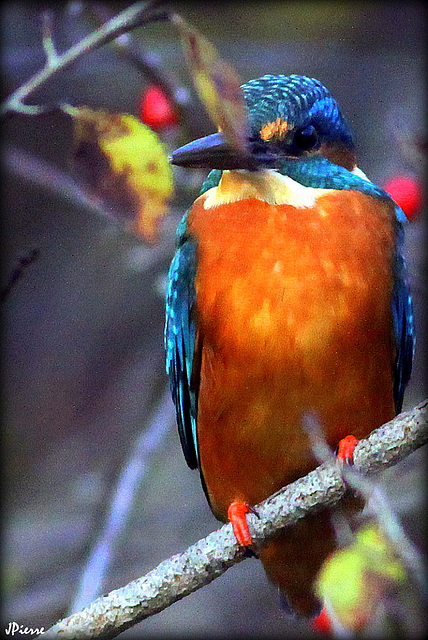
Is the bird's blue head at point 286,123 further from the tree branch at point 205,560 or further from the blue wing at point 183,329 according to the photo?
the tree branch at point 205,560

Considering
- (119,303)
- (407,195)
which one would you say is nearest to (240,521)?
(407,195)

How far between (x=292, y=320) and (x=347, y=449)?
0.17 meters

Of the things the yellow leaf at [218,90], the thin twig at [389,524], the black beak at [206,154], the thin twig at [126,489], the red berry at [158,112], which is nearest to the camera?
the yellow leaf at [218,90]

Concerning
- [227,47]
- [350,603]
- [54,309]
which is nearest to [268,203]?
[227,47]

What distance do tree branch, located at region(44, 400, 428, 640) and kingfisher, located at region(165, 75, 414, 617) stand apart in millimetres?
49

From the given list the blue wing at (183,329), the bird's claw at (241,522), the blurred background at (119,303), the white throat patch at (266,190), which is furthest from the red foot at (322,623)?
the white throat patch at (266,190)

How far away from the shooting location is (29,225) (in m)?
1.47

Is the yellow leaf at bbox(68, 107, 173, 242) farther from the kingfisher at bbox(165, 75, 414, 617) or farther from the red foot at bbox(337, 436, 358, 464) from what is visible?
the red foot at bbox(337, 436, 358, 464)

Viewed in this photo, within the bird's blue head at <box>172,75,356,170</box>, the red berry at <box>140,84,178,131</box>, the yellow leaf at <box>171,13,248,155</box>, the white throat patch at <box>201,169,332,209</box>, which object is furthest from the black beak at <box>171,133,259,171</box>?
the red berry at <box>140,84,178,131</box>

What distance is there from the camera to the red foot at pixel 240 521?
98cm

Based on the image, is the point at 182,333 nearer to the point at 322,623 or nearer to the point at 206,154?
the point at 206,154

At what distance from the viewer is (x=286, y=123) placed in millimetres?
954

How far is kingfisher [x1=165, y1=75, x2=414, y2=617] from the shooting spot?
99cm

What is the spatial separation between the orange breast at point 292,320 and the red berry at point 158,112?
7.3 inches
